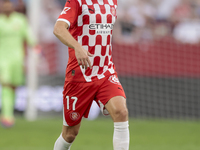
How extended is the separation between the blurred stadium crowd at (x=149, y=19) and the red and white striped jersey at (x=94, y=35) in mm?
6619

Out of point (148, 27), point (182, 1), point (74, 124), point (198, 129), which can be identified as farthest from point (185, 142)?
point (182, 1)

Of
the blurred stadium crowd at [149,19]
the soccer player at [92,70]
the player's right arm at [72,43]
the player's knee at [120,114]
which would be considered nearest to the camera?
the player's right arm at [72,43]

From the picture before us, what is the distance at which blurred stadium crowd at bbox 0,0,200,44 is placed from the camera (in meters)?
11.3

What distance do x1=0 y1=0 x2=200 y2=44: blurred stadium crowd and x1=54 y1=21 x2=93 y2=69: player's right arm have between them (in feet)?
23.6

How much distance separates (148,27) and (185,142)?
4.87m

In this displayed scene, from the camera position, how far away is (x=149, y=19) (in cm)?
1173

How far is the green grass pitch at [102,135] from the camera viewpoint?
6738 millimetres

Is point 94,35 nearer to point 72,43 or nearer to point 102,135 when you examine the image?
point 72,43

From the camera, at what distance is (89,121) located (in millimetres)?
10398

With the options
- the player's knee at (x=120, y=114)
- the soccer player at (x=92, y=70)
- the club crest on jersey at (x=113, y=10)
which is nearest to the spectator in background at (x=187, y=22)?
the club crest on jersey at (x=113, y=10)

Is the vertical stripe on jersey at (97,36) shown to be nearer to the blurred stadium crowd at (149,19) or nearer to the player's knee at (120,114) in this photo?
the player's knee at (120,114)

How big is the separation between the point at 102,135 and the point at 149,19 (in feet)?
15.1

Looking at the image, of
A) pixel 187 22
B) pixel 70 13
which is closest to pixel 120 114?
pixel 70 13

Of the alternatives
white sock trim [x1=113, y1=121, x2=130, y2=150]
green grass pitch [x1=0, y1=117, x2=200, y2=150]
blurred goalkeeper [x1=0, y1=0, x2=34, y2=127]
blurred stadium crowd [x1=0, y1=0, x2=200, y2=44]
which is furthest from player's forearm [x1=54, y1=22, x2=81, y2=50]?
blurred stadium crowd [x1=0, y1=0, x2=200, y2=44]
